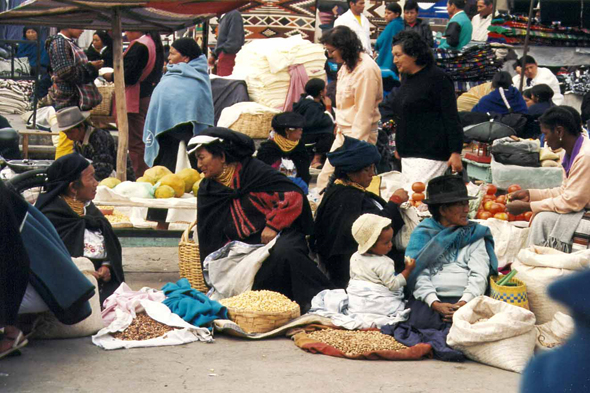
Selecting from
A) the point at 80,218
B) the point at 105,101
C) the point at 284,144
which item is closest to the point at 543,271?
the point at 80,218

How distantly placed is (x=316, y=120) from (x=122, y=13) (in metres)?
2.66

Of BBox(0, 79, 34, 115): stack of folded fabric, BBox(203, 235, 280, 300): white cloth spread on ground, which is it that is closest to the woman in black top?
BBox(203, 235, 280, 300): white cloth spread on ground

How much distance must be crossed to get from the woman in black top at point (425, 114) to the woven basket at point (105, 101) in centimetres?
→ 492

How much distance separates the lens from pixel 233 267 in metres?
5.96

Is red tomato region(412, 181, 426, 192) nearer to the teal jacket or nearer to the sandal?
the sandal

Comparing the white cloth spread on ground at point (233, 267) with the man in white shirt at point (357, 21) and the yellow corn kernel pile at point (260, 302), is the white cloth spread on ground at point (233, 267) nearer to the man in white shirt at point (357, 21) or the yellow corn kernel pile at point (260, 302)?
the yellow corn kernel pile at point (260, 302)

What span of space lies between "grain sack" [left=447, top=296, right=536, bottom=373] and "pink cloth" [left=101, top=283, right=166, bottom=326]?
1.81 metres

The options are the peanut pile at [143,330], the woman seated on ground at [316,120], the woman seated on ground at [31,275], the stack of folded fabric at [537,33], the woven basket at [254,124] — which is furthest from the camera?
the stack of folded fabric at [537,33]

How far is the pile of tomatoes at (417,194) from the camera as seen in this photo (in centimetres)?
639

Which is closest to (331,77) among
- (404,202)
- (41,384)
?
(404,202)

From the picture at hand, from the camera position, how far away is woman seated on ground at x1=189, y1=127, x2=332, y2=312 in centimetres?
587

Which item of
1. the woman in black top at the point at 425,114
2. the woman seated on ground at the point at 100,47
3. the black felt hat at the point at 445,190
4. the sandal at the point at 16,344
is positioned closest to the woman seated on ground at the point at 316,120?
the woman seated on ground at the point at 100,47

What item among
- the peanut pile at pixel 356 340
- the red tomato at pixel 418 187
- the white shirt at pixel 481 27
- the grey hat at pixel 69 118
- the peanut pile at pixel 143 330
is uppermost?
the white shirt at pixel 481 27

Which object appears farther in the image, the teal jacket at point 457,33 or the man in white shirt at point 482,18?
the man in white shirt at point 482,18
